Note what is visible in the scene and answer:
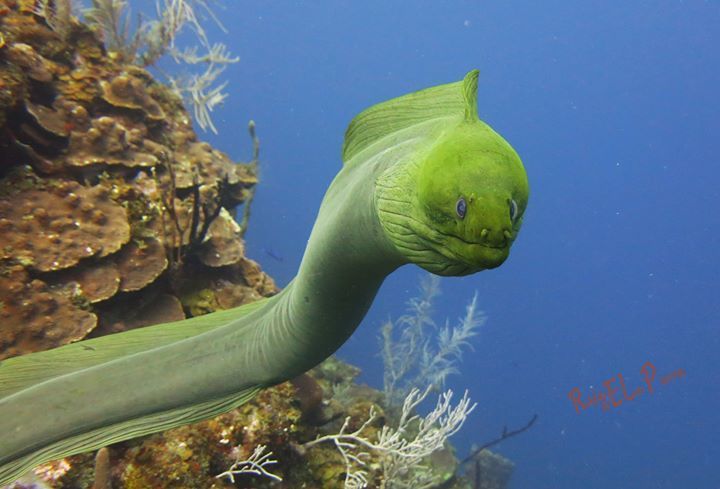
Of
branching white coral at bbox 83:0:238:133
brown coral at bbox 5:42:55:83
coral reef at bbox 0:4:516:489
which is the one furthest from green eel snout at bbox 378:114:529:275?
branching white coral at bbox 83:0:238:133

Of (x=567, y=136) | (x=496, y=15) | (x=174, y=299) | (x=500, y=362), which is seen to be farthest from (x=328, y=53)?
(x=174, y=299)

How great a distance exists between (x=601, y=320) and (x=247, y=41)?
3041 inches

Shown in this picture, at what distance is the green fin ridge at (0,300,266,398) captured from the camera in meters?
2.37

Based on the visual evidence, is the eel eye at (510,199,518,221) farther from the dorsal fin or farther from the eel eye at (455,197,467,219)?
the dorsal fin

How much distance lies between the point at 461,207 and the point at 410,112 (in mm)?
965

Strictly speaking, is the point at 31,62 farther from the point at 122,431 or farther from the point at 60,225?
the point at 122,431

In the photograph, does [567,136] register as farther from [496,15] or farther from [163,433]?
[163,433]

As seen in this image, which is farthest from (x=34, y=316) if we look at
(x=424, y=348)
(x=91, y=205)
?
(x=424, y=348)

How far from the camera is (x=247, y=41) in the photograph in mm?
82188

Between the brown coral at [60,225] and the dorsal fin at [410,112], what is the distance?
1.88m

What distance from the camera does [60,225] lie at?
318 cm

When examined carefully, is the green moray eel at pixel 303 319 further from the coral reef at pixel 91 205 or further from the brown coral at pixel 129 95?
the brown coral at pixel 129 95

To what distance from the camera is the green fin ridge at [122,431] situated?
2.16 m

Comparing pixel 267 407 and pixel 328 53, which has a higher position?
pixel 328 53
